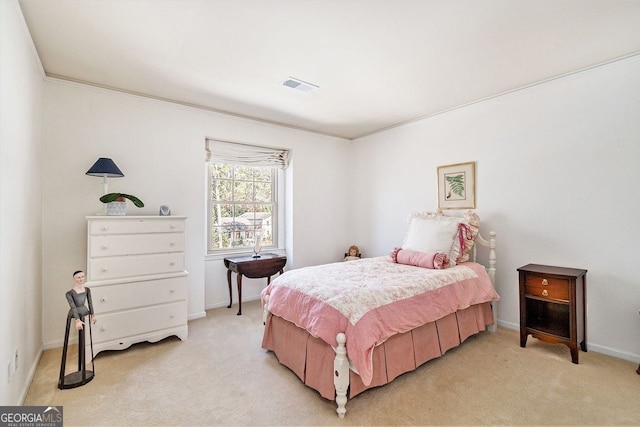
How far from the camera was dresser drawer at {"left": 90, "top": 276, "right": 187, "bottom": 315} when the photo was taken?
254 cm

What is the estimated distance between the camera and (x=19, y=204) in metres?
1.98

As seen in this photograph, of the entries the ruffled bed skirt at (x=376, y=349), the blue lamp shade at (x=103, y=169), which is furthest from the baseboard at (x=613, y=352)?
the blue lamp shade at (x=103, y=169)

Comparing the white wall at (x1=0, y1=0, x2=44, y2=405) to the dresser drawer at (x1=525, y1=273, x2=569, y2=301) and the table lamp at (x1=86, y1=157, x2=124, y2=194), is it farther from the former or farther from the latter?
the dresser drawer at (x1=525, y1=273, x2=569, y2=301)

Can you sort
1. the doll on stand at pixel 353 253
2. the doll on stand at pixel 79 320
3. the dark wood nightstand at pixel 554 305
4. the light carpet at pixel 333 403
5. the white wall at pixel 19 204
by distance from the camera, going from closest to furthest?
the white wall at pixel 19 204
the light carpet at pixel 333 403
the doll on stand at pixel 79 320
the dark wood nightstand at pixel 554 305
the doll on stand at pixel 353 253

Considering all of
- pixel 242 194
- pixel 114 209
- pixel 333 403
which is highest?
pixel 242 194

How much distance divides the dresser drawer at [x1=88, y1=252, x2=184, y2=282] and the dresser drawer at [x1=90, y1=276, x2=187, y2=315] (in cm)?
9

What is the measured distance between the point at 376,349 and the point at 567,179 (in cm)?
243

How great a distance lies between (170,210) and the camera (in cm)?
339

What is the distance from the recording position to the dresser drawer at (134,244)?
2.57m

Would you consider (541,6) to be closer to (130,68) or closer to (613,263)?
(613,263)

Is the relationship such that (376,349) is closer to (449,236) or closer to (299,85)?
(449,236)

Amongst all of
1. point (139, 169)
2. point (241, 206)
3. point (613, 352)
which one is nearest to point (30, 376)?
point (139, 169)

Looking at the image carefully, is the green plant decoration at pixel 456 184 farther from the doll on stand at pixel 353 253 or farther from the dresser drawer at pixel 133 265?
the dresser drawer at pixel 133 265

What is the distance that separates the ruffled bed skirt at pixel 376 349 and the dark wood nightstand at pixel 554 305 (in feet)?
1.60
